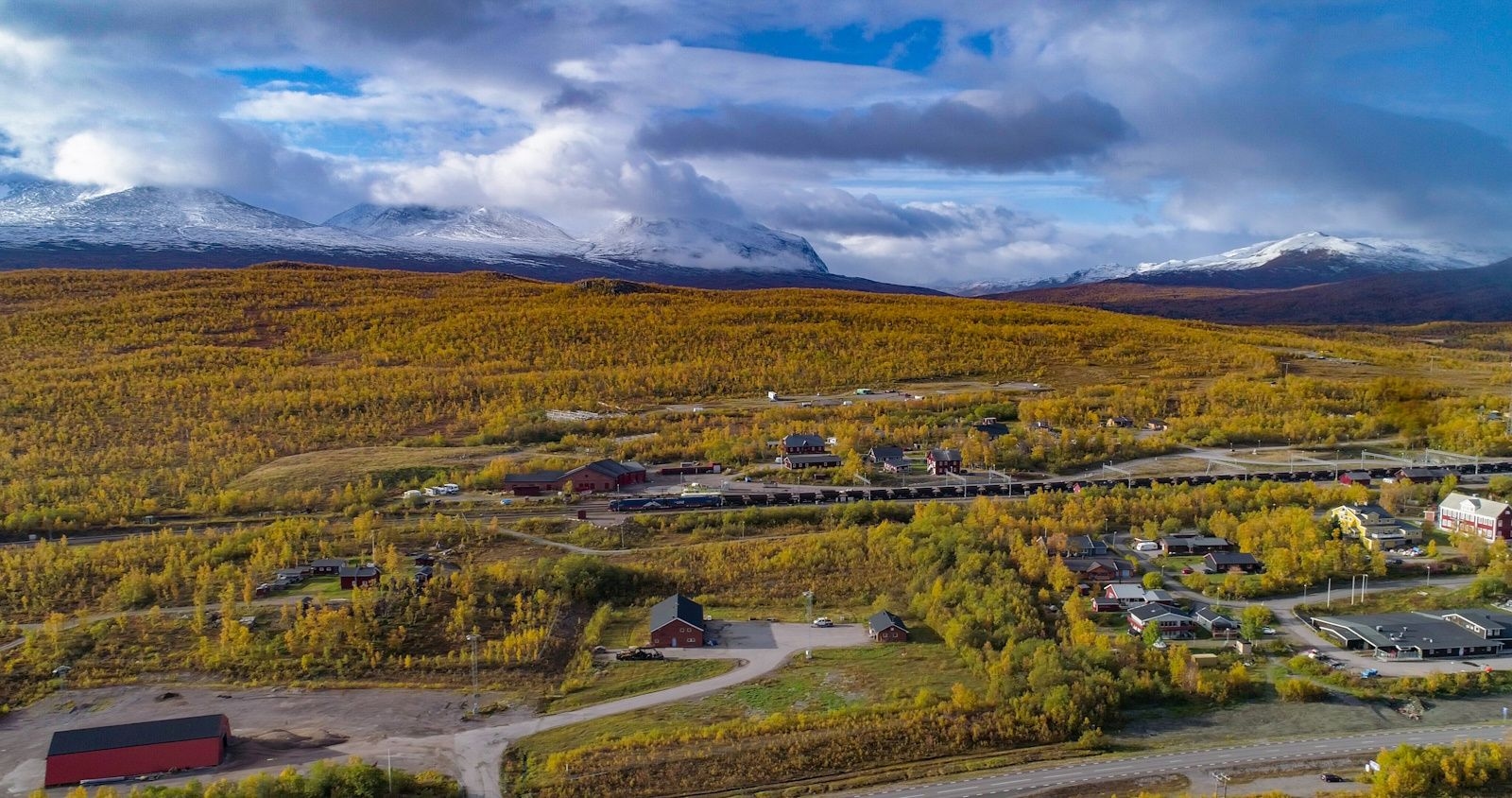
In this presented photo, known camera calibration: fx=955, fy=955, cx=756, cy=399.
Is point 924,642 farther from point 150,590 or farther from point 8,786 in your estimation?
point 150,590

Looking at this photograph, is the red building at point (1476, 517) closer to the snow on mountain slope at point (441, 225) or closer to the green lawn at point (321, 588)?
the green lawn at point (321, 588)

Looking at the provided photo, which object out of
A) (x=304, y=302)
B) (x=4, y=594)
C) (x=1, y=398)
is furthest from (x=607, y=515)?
(x=304, y=302)

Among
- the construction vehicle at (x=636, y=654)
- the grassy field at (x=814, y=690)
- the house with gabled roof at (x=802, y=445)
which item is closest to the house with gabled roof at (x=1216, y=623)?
the grassy field at (x=814, y=690)

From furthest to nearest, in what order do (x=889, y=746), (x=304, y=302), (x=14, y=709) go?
1. (x=304, y=302)
2. (x=14, y=709)
3. (x=889, y=746)

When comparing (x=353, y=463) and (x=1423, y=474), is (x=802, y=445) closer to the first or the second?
(x=353, y=463)

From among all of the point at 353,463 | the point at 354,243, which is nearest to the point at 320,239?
the point at 354,243

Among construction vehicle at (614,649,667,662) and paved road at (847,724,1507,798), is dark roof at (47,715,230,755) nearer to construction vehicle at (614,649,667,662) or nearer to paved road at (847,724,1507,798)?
construction vehicle at (614,649,667,662)
